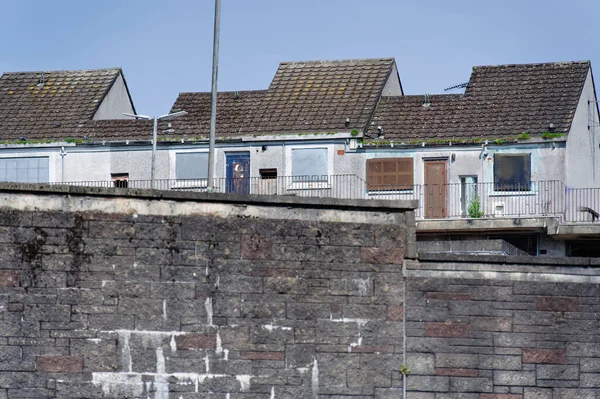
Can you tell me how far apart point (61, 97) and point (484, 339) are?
88.1 feet

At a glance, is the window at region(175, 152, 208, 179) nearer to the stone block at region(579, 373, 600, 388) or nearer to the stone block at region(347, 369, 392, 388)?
the stone block at region(347, 369, 392, 388)

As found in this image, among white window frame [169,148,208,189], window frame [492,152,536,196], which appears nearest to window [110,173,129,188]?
white window frame [169,148,208,189]

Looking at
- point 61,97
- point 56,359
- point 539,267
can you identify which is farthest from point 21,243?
point 61,97

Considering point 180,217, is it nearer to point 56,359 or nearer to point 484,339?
point 56,359

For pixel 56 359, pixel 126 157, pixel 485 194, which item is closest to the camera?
pixel 56 359

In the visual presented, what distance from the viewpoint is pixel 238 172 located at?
130 ft

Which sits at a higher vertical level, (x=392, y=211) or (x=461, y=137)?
(x=461, y=137)

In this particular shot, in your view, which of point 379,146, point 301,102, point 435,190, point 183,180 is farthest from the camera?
point 301,102

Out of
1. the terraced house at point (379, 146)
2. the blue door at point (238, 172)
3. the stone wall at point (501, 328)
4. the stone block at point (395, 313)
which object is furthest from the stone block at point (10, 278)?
the blue door at point (238, 172)

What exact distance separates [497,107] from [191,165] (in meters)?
8.41

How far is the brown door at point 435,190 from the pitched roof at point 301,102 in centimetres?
220

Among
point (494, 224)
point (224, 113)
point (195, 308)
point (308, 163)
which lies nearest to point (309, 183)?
point (308, 163)

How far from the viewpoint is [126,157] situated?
40.6m

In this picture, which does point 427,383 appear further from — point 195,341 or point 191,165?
point 191,165
